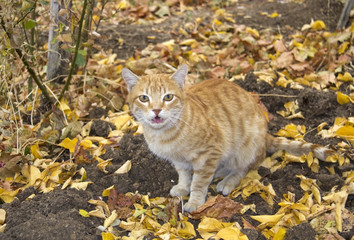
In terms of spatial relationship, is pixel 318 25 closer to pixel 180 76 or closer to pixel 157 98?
pixel 180 76

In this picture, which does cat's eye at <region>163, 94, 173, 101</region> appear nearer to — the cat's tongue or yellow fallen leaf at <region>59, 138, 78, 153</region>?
the cat's tongue

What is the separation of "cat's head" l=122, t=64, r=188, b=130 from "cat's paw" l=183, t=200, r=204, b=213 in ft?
2.27

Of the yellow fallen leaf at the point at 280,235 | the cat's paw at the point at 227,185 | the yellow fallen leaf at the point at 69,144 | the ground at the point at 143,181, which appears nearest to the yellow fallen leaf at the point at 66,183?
the ground at the point at 143,181

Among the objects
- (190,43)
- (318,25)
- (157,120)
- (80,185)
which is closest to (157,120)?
(157,120)

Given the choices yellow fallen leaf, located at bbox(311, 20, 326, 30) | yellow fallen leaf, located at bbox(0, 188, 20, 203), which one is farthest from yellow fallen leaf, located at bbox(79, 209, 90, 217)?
yellow fallen leaf, located at bbox(311, 20, 326, 30)

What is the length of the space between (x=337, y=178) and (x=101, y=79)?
288 cm

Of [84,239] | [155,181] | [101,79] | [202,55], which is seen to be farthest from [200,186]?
[202,55]

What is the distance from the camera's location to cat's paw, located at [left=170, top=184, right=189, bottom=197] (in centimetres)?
350

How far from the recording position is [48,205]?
9.66 feet

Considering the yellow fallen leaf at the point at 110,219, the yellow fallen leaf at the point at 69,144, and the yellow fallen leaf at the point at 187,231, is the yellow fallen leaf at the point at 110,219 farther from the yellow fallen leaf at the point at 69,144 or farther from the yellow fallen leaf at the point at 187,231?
the yellow fallen leaf at the point at 69,144

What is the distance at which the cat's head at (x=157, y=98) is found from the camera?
325cm

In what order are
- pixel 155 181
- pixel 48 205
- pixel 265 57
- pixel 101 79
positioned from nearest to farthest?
pixel 48 205
pixel 155 181
pixel 101 79
pixel 265 57

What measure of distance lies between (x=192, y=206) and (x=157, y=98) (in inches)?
38.5

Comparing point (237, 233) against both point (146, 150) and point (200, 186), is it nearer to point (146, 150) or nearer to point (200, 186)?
point (200, 186)
